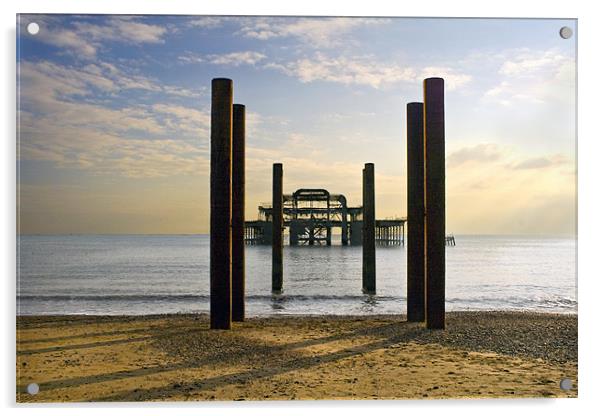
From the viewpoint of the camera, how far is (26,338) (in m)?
7.14

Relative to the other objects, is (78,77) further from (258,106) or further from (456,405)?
(456,405)

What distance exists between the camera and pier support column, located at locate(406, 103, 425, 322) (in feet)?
26.2

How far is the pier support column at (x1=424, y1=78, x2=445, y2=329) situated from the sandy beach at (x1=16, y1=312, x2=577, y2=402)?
2.90ft

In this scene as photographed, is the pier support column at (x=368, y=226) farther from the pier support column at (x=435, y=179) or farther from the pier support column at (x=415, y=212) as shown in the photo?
the pier support column at (x=435, y=179)

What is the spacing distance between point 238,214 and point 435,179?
2.62m

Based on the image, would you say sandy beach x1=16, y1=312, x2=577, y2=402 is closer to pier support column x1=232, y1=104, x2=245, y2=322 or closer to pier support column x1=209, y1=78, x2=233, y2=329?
pier support column x1=232, y1=104, x2=245, y2=322

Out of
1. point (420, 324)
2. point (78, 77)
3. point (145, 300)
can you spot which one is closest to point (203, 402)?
point (420, 324)

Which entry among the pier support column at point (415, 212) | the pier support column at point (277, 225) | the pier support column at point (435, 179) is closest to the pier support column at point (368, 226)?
the pier support column at point (277, 225)

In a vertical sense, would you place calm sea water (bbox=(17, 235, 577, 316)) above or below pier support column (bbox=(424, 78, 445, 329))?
below

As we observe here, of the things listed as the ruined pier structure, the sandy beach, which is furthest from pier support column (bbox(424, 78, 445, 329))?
the sandy beach

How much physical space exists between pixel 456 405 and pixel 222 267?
10.1 feet

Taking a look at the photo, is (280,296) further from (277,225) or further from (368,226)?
(368,226)

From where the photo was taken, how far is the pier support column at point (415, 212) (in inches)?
315

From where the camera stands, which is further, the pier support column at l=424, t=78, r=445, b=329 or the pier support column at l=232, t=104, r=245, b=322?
the pier support column at l=232, t=104, r=245, b=322
